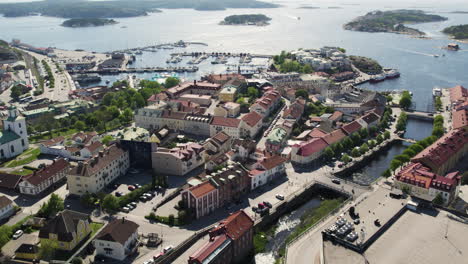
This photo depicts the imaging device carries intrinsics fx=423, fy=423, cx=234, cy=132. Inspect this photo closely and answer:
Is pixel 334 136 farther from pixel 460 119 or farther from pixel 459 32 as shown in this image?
pixel 459 32

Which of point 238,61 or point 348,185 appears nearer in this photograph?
point 348,185

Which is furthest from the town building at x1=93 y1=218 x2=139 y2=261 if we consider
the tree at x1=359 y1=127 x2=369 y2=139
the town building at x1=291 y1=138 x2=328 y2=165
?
the tree at x1=359 y1=127 x2=369 y2=139

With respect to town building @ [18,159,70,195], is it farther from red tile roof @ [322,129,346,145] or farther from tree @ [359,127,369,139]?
tree @ [359,127,369,139]

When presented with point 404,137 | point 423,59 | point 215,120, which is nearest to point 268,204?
point 215,120

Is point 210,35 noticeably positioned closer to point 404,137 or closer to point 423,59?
point 423,59

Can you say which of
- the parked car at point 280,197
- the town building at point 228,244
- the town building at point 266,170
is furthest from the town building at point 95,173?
the parked car at point 280,197

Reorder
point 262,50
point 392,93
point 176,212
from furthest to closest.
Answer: point 262,50
point 392,93
point 176,212
